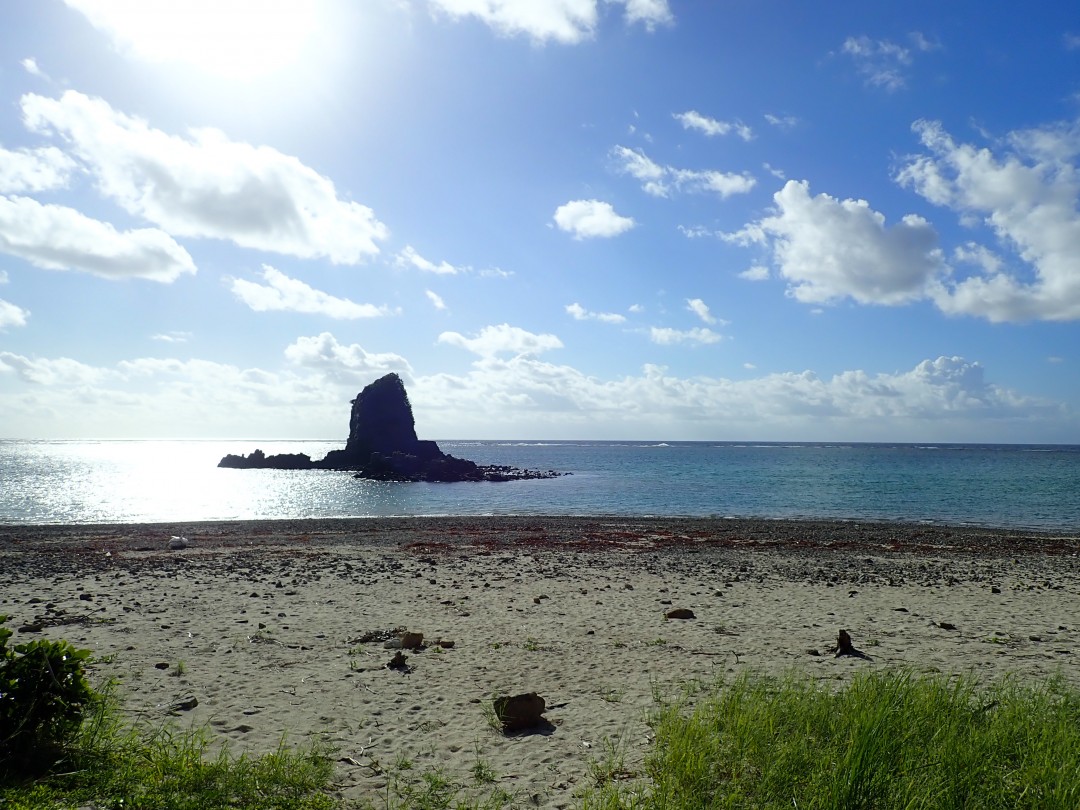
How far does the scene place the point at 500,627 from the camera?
13.5 metres

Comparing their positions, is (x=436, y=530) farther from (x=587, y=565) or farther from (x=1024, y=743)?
(x=1024, y=743)

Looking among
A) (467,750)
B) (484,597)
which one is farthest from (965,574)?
(467,750)

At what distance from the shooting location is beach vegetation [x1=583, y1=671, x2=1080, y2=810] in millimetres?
5559

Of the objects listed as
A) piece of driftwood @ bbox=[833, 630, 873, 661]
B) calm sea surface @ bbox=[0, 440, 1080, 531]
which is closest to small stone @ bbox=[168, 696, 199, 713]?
piece of driftwood @ bbox=[833, 630, 873, 661]

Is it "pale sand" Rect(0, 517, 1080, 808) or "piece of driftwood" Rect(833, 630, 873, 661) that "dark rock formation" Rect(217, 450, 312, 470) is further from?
"piece of driftwood" Rect(833, 630, 873, 661)

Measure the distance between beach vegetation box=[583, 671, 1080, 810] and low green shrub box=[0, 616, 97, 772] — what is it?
515cm

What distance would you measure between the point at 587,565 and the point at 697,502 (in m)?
35.5

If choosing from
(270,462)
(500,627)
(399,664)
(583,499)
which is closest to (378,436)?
(270,462)

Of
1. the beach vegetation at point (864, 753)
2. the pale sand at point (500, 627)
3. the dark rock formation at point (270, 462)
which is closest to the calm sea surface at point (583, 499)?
the pale sand at point (500, 627)

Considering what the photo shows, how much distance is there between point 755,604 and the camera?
16031 mm

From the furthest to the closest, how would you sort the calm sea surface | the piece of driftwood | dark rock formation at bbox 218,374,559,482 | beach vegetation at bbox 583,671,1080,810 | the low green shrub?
dark rock formation at bbox 218,374,559,482 → the calm sea surface → the piece of driftwood → the low green shrub → beach vegetation at bbox 583,671,1080,810

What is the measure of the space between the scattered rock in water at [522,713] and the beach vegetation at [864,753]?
1.51 meters

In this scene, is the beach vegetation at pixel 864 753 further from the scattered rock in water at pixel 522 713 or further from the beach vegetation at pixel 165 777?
the beach vegetation at pixel 165 777

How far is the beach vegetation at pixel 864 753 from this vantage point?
18.2ft
